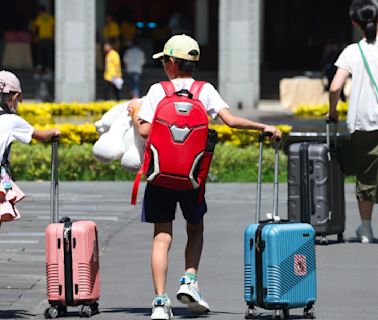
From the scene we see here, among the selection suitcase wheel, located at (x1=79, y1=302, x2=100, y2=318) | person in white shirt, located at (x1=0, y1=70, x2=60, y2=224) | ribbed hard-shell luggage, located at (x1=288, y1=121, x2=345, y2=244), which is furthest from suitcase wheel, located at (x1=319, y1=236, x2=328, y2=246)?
person in white shirt, located at (x1=0, y1=70, x2=60, y2=224)

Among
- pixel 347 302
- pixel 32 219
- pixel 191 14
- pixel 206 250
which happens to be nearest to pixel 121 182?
pixel 32 219

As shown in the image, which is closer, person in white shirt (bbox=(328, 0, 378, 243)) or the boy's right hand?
the boy's right hand

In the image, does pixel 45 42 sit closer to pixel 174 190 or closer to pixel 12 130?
pixel 12 130

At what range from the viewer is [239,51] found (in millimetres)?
35562

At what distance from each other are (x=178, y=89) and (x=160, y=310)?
53.1 inches

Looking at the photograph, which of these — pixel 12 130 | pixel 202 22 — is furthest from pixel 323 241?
pixel 202 22

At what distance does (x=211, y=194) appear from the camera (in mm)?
16672

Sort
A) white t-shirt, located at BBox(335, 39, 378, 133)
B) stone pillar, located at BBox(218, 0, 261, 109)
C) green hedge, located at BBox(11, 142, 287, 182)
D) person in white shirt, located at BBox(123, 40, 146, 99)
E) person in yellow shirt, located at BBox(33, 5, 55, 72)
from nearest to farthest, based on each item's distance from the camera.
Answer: white t-shirt, located at BBox(335, 39, 378, 133)
green hedge, located at BBox(11, 142, 287, 182)
stone pillar, located at BBox(218, 0, 261, 109)
person in white shirt, located at BBox(123, 40, 146, 99)
person in yellow shirt, located at BBox(33, 5, 55, 72)

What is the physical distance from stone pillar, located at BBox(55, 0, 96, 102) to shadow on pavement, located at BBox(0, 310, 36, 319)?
26659 mm

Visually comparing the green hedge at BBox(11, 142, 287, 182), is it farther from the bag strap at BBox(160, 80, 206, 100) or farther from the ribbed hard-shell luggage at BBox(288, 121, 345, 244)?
the bag strap at BBox(160, 80, 206, 100)

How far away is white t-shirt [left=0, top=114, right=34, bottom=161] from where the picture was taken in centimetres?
911

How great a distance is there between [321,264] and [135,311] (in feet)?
8.45

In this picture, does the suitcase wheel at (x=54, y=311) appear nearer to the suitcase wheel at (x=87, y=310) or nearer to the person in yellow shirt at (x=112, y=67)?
the suitcase wheel at (x=87, y=310)

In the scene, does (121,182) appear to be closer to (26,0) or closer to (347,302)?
(347,302)
